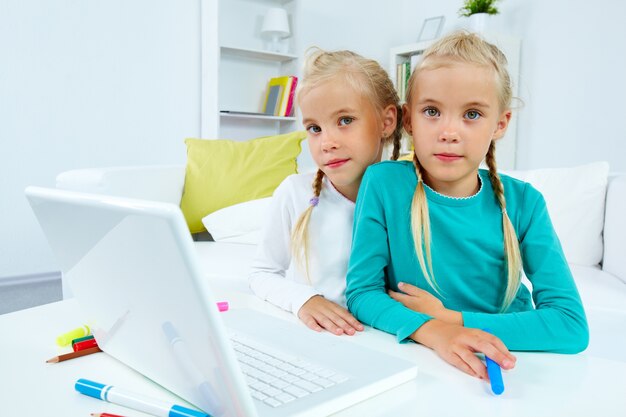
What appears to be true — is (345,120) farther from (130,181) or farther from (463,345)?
(130,181)

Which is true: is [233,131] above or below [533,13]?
below

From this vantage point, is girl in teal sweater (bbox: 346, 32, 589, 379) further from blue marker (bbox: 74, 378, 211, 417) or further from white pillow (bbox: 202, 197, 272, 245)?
white pillow (bbox: 202, 197, 272, 245)

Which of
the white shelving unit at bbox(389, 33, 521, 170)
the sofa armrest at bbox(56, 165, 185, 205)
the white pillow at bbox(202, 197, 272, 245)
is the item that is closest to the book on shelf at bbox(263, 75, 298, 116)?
the white shelving unit at bbox(389, 33, 521, 170)

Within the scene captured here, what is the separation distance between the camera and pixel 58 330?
0.71 m

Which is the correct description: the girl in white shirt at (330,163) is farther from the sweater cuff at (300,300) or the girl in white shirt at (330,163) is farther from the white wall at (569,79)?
the white wall at (569,79)

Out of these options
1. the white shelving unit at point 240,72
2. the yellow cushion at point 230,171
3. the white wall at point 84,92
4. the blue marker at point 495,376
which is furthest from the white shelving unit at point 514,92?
the blue marker at point 495,376

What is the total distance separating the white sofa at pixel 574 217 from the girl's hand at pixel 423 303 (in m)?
0.92

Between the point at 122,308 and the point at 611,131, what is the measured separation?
330 cm

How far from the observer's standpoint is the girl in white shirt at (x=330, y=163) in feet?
3.13

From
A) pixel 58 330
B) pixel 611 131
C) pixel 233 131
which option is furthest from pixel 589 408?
pixel 233 131

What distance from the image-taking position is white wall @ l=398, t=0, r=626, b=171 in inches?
122

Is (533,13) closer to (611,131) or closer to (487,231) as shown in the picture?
(611,131)

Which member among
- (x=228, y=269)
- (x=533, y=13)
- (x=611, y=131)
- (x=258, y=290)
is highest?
(x=533, y=13)

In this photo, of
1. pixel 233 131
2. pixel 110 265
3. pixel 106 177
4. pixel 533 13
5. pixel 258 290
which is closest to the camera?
pixel 110 265
